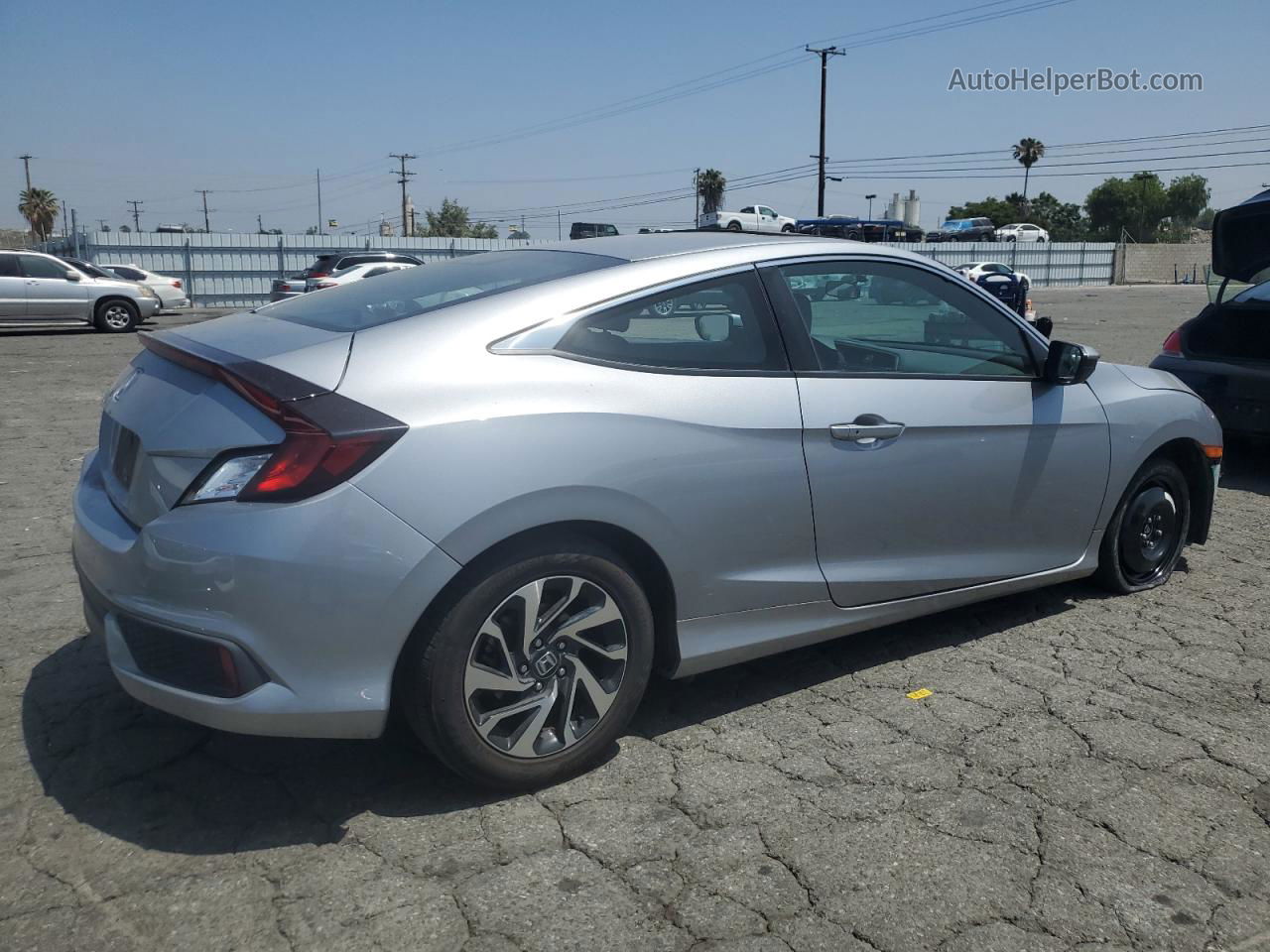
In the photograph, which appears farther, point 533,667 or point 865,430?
point 865,430

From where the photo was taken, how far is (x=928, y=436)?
3748mm

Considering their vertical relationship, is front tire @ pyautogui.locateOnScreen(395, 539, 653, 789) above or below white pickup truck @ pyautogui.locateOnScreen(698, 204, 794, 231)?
below

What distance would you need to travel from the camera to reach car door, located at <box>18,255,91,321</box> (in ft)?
65.7

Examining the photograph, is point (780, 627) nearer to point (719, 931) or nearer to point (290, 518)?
point (719, 931)

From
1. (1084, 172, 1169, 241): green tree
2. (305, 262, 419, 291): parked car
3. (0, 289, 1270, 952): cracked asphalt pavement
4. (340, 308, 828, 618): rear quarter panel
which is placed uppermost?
(1084, 172, 1169, 241): green tree

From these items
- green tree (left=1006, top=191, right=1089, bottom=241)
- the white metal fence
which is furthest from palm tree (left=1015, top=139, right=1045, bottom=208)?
the white metal fence

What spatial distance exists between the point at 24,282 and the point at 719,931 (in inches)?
834

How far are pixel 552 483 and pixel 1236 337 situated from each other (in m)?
6.37

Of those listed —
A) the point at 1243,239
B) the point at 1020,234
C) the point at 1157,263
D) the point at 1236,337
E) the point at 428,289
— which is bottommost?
the point at 1236,337

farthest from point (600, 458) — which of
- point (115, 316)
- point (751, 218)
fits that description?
point (751, 218)

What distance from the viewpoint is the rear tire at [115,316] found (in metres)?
20.8

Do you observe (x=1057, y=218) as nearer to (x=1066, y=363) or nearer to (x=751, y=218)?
(x=751, y=218)

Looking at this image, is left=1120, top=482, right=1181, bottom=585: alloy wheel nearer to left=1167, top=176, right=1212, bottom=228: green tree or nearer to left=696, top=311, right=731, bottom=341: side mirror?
left=696, top=311, right=731, bottom=341: side mirror

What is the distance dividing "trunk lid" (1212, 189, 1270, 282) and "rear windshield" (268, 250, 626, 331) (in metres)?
5.45
